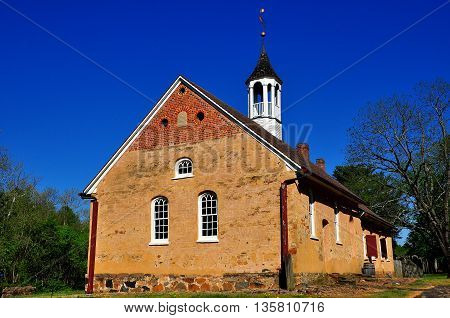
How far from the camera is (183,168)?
20000 mm

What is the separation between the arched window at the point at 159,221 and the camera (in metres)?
19.7

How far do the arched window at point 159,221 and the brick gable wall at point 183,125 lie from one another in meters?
2.58

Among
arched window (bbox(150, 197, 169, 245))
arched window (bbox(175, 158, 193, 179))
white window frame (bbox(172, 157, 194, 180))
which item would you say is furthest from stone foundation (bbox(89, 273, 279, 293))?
arched window (bbox(175, 158, 193, 179))

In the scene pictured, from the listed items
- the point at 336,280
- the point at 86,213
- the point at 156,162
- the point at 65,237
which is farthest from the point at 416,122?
A: the point at 86,213

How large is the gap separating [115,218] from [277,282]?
8235mm

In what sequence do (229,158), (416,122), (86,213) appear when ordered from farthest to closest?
(86,213) < (416,122) < (229,158)

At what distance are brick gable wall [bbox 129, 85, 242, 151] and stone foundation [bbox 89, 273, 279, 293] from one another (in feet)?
18.8

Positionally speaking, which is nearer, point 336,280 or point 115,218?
point 336,280

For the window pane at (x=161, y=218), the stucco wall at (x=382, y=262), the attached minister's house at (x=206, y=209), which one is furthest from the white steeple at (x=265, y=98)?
the stucco wall at (x=382, y=262)

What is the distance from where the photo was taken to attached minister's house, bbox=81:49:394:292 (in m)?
17.4

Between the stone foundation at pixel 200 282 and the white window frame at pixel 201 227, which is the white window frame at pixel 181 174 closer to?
the white window frame at pixel 201 227

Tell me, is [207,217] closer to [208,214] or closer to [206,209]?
[208,214]
